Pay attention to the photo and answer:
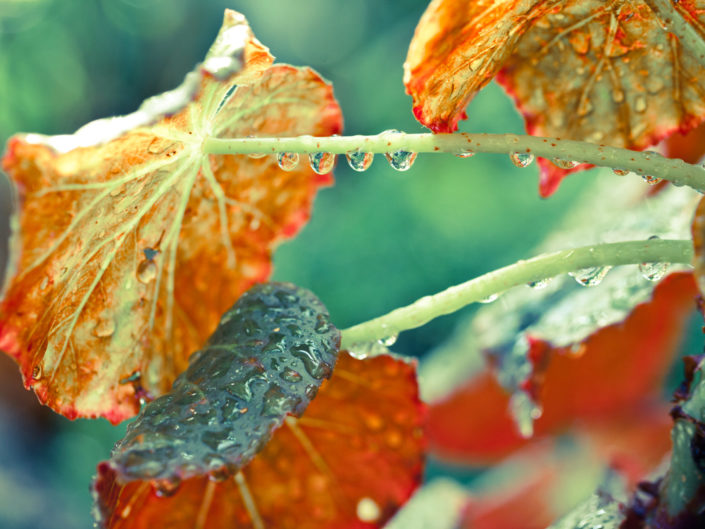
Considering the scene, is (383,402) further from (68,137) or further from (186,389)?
(68,137)

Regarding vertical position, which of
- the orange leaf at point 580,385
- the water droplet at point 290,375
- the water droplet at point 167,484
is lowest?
the orange leaf at point 580,385

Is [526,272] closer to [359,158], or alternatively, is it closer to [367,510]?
[359,158]

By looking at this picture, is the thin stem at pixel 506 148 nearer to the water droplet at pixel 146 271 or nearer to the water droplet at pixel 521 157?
the water droplet at pixel 521 157

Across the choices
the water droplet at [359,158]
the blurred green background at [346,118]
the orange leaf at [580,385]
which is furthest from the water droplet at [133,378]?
the blurred green background at [346,118]

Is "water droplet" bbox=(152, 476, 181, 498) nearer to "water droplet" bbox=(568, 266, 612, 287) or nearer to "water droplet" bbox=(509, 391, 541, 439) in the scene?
"water droplet" bbox=(568, 266, 612, 287)

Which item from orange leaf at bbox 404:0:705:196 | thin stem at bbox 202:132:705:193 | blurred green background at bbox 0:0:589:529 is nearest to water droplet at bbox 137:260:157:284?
thin stem at bbox 202:132:705:193
